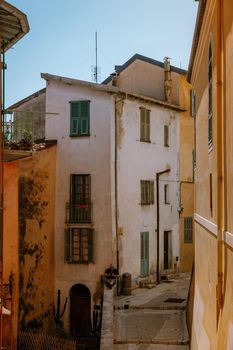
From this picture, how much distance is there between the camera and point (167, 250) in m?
28.3

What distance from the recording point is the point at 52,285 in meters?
24.1

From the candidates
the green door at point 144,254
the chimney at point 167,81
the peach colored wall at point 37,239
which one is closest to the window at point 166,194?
the green door at point 144,254

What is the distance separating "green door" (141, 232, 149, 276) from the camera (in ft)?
84.7

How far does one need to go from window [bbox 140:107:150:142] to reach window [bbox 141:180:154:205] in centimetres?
222

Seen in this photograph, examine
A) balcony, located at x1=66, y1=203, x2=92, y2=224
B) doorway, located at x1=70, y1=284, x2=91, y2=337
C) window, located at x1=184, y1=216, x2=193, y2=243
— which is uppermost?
balcony, located at x1=66, y1=203, x2=92, y2=224

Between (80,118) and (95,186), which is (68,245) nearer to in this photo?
(95,186)

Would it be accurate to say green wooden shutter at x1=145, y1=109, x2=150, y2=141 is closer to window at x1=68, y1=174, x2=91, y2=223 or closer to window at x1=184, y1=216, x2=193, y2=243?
window at x1=68, y1=174, x2=91, y2=223

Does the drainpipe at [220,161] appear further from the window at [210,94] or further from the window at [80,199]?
the window at [80,199]

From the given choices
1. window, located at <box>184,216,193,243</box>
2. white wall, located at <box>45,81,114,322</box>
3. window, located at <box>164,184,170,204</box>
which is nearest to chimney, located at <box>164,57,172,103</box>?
window, located at <box>164,184,170,204</box>

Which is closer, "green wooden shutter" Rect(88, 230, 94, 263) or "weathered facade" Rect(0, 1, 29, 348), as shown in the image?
"weathered facade" Rect(0, 1, 29, 348)

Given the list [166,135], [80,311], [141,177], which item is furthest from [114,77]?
[80,311]

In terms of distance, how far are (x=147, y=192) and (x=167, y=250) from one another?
384cm

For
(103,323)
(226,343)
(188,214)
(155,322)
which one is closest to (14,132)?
(103,323)

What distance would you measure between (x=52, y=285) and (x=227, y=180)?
17.9 metres
